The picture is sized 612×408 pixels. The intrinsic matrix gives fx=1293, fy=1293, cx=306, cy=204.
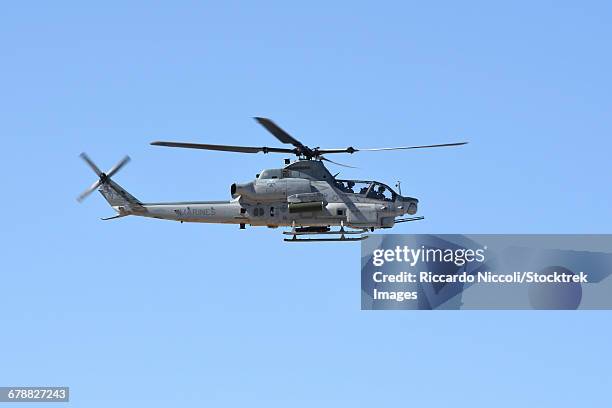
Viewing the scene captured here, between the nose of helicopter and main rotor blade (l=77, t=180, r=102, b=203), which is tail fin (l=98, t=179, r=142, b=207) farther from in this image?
A: the nose of helicopter

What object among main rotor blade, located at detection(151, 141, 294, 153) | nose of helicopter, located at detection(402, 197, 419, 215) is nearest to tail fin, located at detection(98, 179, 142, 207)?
main rotor blade, located at detection(151, 141, 294, 153)

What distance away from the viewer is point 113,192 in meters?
52.3

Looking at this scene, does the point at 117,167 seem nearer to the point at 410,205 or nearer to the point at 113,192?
the point at 113,192

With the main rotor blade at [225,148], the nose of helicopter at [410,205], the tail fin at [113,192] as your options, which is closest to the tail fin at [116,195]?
the tail fin at [113,192]

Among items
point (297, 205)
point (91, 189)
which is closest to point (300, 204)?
point (297, 205)

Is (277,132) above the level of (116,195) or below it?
above

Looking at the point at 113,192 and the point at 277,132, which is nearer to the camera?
the point at 277,132

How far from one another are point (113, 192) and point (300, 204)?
7791mm

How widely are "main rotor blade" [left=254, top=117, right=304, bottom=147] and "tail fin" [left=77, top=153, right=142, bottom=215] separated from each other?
6.60 meters

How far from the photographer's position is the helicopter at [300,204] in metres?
50.5

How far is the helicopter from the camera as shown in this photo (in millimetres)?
50469

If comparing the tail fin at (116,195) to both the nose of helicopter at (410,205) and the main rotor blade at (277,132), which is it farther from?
the nose of helicopter at (410,205)

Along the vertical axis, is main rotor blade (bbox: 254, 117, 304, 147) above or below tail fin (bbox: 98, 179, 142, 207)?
above

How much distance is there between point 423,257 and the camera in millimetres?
51219
